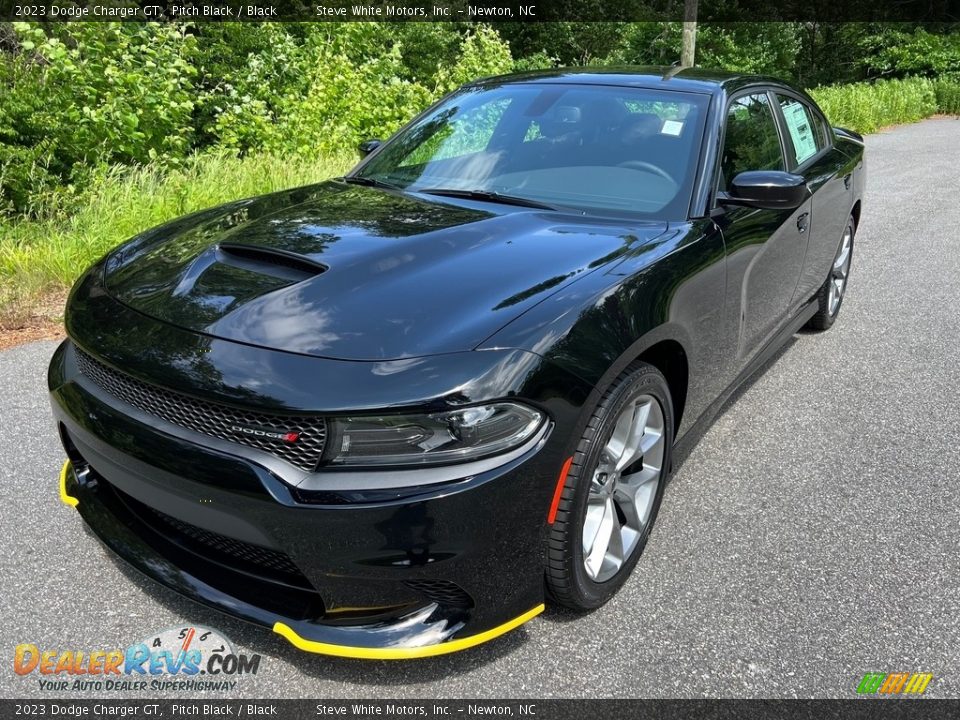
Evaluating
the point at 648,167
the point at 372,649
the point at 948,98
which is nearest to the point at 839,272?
the point at 648,167

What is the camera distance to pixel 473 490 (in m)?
1.91

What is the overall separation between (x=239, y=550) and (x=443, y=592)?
0.57m

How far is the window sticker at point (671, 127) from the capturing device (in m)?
3.21

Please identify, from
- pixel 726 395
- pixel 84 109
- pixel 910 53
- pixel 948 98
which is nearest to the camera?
pixel 726 395

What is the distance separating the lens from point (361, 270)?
2.40 metres

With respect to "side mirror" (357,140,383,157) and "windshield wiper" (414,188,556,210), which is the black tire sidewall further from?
"side mirror" (357,140,383,157)

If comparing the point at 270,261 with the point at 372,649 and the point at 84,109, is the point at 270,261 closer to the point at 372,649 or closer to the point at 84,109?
the point at 372,649

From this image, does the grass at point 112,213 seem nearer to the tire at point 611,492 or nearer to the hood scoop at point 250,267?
the hood scoop at point 250,267

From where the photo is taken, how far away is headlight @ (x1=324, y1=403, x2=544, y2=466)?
1.91 meters

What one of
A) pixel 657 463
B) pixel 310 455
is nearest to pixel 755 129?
pixel 657 463

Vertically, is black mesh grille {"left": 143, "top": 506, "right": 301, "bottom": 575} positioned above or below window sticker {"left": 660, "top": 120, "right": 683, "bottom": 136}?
below

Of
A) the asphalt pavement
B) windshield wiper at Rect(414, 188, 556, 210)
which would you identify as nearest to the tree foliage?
the asphalt pavement

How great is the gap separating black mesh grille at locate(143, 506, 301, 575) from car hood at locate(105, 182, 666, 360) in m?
0.53

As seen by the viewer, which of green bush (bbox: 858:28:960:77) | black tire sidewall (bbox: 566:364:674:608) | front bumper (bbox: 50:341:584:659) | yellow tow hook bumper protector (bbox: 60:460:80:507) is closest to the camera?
front bumper (bbox: 50:341:584:659)
